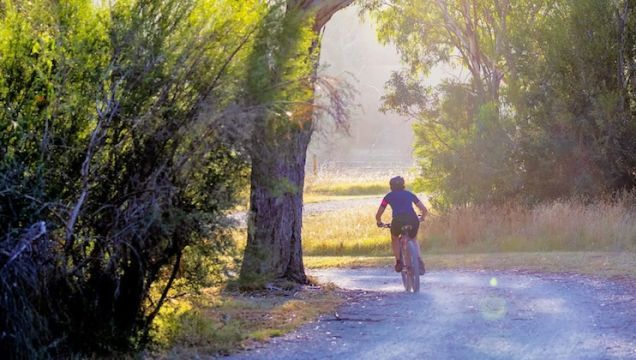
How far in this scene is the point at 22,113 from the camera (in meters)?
8.11

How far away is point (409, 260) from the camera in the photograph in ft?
47.3

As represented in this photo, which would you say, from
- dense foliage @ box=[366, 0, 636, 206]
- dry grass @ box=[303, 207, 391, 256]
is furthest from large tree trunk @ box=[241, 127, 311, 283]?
dense foliage @ box=[366, 0, 636, 206]

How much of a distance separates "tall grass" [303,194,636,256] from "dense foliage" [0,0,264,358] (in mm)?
14282

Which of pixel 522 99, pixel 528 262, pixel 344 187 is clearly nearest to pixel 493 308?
pixel 528 262

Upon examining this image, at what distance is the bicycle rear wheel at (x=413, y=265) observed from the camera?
14312mm

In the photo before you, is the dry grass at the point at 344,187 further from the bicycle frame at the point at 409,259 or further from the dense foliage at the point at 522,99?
the bicycle frame at the point at 409,259

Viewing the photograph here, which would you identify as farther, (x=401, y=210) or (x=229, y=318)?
(x=401, y=210)

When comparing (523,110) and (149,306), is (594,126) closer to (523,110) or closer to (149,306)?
(523,110)

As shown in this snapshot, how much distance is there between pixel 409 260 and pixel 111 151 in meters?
6.58

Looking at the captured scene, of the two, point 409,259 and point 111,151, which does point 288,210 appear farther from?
point 111,151

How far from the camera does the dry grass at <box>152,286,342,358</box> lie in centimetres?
990

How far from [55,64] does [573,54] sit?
65.1 feet

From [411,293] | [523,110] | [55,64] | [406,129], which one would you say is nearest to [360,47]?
[406,129]

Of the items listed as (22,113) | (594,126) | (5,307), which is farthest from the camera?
(594,126)
